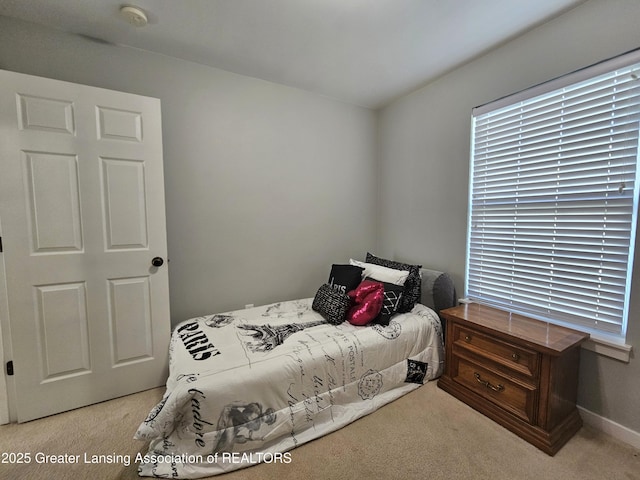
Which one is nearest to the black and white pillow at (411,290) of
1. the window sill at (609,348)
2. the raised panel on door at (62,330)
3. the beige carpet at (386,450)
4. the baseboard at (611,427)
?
the beige carpet at (386,450)

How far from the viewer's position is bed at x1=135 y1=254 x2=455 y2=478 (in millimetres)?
1358

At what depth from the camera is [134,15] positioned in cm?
166

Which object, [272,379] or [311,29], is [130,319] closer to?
[272,379]

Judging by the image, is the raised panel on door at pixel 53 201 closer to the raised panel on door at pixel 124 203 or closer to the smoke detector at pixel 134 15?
the raised panel on door at pixel 124 203

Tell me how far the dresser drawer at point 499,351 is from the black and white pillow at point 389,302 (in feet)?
1.47

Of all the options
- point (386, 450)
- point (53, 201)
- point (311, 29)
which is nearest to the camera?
point (386, 450)

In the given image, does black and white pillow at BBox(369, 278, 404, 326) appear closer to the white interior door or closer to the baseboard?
the baseboard

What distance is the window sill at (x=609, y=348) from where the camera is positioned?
1.52m

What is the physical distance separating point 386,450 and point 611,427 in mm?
1378

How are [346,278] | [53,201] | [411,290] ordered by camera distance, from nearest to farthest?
1. [53,201]
2. [411,290]
3. [346,278]

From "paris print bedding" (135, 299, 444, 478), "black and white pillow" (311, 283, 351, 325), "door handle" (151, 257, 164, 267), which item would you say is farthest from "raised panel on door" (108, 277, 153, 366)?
"black and white pillow" (311, 283, 351, 325)

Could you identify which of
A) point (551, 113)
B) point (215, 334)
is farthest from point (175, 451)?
point (551, 113)

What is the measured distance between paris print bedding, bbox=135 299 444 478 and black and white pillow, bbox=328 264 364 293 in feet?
1.12

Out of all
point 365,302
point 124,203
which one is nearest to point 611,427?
point 365,302
